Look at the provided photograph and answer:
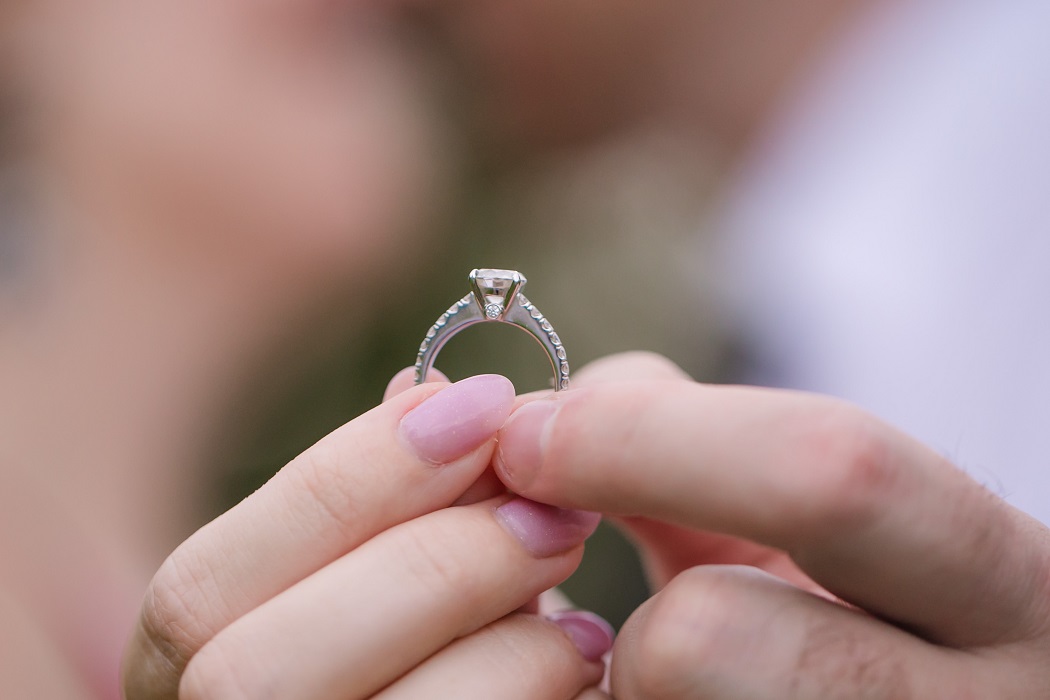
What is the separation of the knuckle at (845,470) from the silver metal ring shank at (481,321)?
0.67 meters

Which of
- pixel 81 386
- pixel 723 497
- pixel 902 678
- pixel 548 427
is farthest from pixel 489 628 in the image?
pixel 81 386

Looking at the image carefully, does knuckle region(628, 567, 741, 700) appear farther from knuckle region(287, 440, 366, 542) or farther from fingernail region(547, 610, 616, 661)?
knuckle region(287, 440, 366, 542)

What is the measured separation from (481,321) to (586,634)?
29.3 inches

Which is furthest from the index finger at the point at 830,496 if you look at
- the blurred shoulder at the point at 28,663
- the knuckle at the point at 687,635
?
the blurred shoulder at the point at 28,663

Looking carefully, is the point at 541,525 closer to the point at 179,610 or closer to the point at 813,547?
the point at 813,547

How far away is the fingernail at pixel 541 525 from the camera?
132 centimetres

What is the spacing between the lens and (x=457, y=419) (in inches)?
50.9

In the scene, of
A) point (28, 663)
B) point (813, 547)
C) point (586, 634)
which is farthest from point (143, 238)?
point (813, 547)

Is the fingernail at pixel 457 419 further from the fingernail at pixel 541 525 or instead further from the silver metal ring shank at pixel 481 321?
the silver metal ring shank at pixel 481 321

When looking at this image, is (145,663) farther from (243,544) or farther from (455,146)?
(455,146)

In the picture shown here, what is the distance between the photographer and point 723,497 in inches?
40.8

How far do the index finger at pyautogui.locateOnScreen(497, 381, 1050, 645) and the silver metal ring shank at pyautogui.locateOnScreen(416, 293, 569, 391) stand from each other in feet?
1.46

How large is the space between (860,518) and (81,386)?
3.68m

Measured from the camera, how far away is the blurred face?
3234mm
